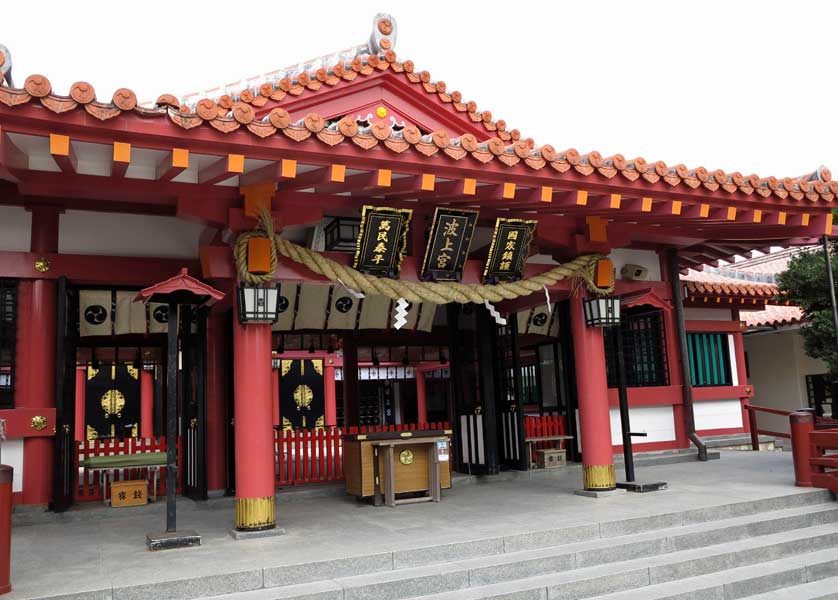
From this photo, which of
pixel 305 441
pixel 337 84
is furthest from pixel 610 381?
pixel 337 84

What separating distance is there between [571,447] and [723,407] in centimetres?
301

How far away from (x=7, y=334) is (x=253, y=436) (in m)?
2.74

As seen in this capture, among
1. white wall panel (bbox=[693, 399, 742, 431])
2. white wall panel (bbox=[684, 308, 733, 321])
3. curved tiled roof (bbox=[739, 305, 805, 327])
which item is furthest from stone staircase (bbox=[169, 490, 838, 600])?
curved tiled roof (bbox=[739, 305, 805, 327])

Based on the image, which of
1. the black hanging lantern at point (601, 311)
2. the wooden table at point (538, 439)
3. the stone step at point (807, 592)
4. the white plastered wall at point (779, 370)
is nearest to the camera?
the stone step at point (807, 592)

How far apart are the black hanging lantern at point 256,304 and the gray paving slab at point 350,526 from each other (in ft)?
5.70

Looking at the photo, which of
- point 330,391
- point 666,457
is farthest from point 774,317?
point 330,391

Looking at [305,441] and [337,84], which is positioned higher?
A: [337,84]

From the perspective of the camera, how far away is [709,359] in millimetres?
11336

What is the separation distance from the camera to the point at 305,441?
8.62m

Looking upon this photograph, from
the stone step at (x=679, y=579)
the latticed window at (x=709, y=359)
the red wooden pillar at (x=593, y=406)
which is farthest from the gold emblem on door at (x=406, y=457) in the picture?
the latticed window at (x=709, y=359)

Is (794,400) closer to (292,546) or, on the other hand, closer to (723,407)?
(723,407)

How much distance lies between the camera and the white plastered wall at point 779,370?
49.8ft

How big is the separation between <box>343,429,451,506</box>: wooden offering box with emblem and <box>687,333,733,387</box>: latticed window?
5.52 metres

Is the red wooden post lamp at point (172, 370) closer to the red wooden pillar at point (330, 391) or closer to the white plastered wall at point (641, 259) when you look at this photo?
the white plastered wall at point (641, 259)
